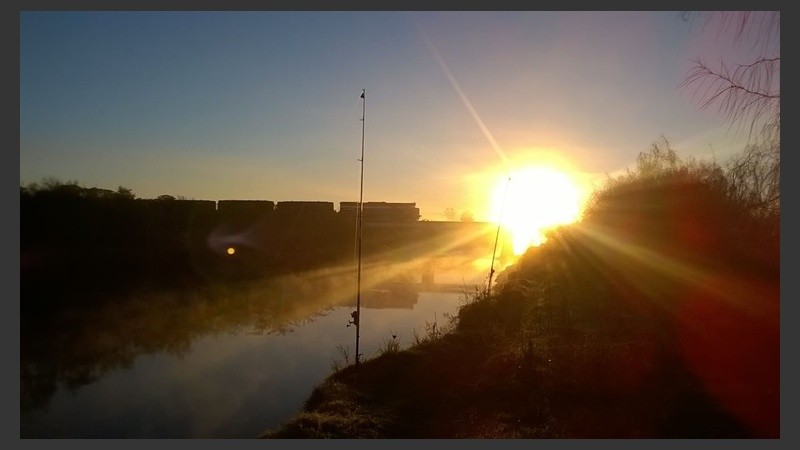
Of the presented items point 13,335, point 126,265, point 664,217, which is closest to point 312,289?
point 126,265

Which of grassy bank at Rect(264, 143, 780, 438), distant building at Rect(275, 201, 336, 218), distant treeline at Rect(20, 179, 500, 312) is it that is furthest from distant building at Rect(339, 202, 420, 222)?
grassy bank at Rect(264, 143, 780, 438)

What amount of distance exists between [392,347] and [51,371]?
817 centimetres

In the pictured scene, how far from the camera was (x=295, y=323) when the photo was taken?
65.6 ft

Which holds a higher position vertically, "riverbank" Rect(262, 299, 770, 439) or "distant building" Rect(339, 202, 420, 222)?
"distant building" Rect(339, 202, 420, 222)

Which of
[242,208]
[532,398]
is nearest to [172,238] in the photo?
[242,208]

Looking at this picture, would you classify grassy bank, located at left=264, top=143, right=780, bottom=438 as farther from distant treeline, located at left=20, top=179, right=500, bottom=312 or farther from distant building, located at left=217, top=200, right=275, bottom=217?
distant building, located at left=217, top=200, right=275, bottom=217

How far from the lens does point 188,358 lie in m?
15.4

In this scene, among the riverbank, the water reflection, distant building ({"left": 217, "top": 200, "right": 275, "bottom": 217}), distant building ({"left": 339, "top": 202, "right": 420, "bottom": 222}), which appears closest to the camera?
the riverbank

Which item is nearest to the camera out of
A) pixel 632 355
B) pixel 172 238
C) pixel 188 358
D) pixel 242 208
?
pixel 632 355

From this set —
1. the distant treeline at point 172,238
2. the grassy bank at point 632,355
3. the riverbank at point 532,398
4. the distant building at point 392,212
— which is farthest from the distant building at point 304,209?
the riverbank at point 532,398

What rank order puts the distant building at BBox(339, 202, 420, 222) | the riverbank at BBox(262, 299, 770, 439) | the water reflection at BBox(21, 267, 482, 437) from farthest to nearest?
the distant building at BBox(339, 202, 420, 222)
the water reflection at BBox(21, 267, 482, 437)
the riverbank at BBox(262, 299, 770, 439)

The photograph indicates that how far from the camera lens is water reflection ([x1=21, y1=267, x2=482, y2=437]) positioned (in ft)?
35.8

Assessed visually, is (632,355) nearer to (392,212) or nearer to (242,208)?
(242,208)

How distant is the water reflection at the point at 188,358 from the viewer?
1091cm
